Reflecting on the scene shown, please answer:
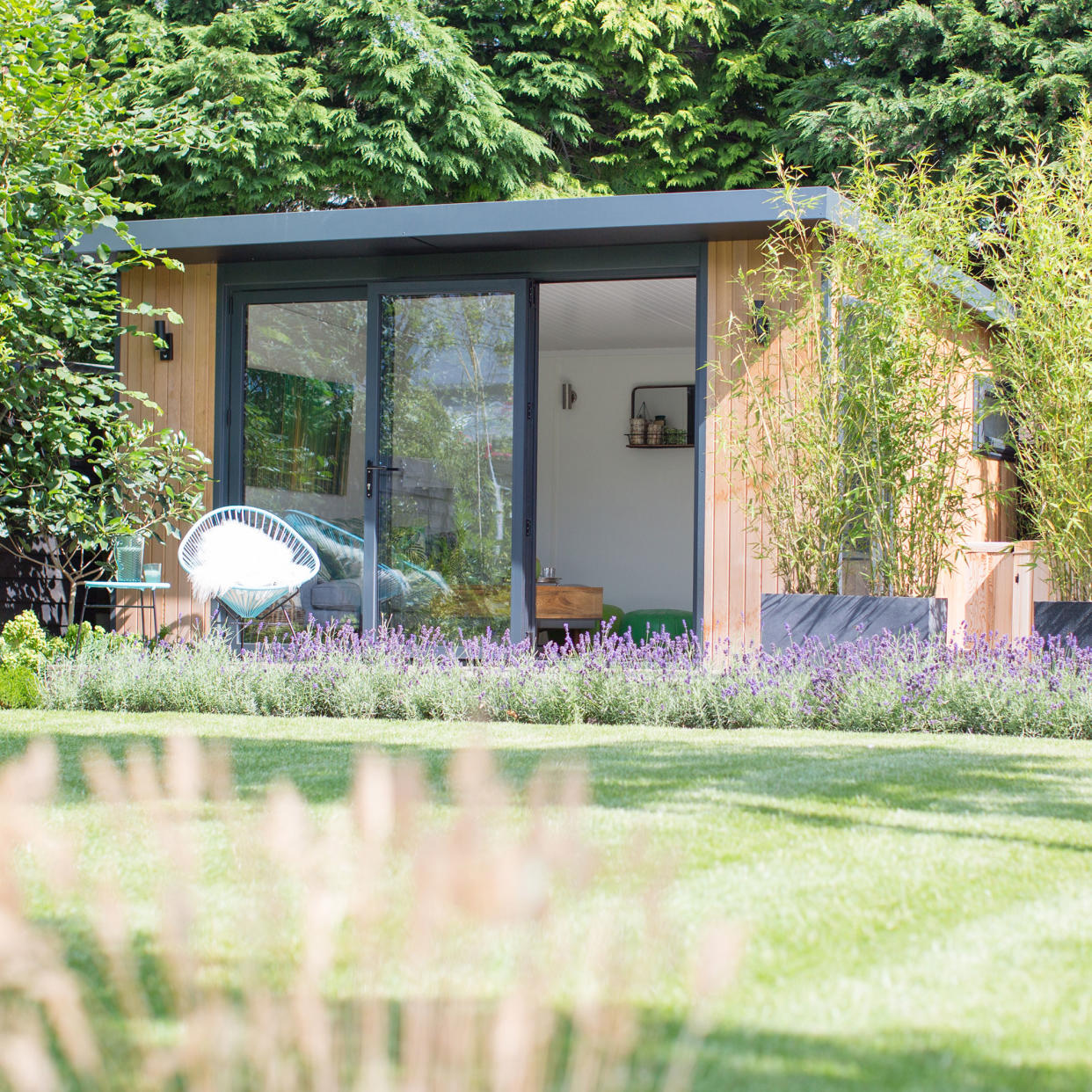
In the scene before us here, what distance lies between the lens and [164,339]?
24.2 ft

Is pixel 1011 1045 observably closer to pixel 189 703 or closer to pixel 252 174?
pixel 189 703

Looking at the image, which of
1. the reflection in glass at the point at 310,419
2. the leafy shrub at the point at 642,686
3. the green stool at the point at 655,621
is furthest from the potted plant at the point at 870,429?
the green stool at the point at 655,621

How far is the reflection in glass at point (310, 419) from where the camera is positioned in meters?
7.35

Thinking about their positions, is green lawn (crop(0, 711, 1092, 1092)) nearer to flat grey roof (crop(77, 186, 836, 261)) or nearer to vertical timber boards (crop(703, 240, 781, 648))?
vertical timber boards (crop(703, 240, 781, 648))

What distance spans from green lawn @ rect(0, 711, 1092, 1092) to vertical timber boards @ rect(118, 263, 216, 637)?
8.59 feet

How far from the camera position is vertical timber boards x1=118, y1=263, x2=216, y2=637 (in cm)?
723

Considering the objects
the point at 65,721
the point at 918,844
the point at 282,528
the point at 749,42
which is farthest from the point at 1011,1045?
the point at 749,42

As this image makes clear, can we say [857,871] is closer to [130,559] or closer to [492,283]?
[492,283]

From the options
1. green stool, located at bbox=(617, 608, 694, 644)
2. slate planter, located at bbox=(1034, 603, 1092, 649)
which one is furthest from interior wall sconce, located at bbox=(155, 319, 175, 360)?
slate planter, located at bbox=(1034, 603, 1092, 649)

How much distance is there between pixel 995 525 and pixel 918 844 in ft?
21.1

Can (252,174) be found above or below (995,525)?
above

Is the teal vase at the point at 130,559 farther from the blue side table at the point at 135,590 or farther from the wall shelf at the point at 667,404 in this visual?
the wall shelf at the point at 667,404

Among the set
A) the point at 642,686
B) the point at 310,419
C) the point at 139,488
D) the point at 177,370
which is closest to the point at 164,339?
the point at 177,370

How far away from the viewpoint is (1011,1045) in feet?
4.99
